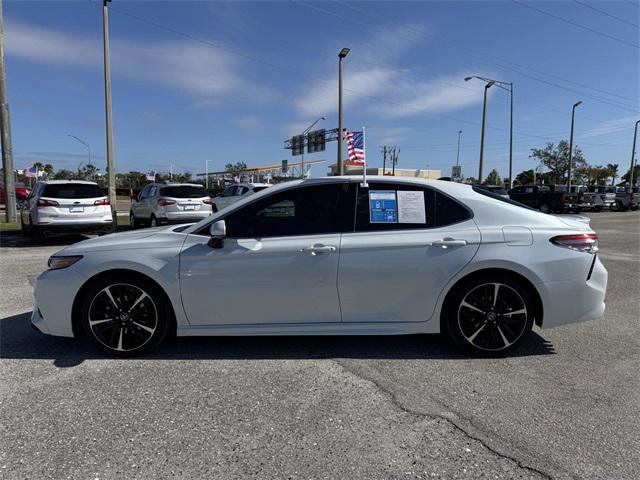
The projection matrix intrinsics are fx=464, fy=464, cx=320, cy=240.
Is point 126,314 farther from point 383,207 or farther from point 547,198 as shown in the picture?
point 547,198

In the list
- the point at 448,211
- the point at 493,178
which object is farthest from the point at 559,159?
the point at 448,211

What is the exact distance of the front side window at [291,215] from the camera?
3949 millimetres

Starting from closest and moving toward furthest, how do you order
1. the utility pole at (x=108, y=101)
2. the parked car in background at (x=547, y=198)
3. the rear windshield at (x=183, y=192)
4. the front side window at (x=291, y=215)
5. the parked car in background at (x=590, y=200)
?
the front side window at (x=291, y=215), the rear windshield at (x=183, y=192), the utility pole at (x=108, y=101), the parked car in background at (x=547, y=198), the parked car in background at (x=590, y=200)

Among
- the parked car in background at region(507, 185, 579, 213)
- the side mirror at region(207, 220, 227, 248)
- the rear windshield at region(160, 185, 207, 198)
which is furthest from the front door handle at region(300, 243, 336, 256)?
the parked car in background at region(507, 185, 579, 213)

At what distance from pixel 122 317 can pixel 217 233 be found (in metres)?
1.11

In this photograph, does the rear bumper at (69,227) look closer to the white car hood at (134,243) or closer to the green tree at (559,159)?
the white car hood at (134,243)

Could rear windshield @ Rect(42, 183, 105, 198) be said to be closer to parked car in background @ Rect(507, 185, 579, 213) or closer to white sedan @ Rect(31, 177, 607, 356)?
white sedan @ Rect(31, 177, 607, 356)

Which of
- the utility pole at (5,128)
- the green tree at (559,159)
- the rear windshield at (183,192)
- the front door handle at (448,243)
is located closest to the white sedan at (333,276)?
the front door handle at (448,243)

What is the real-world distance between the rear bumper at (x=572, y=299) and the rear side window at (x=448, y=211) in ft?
2.81

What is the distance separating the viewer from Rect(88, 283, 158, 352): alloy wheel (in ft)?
12.7

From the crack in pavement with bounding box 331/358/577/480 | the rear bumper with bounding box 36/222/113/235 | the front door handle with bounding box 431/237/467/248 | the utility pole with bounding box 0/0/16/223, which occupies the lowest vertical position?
the crack in pavement with bounding box 331/358/577/480

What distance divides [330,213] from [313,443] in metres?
1.93

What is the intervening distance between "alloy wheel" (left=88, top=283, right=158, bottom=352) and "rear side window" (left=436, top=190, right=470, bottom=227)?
254 cm

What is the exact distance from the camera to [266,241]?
3.88 m
